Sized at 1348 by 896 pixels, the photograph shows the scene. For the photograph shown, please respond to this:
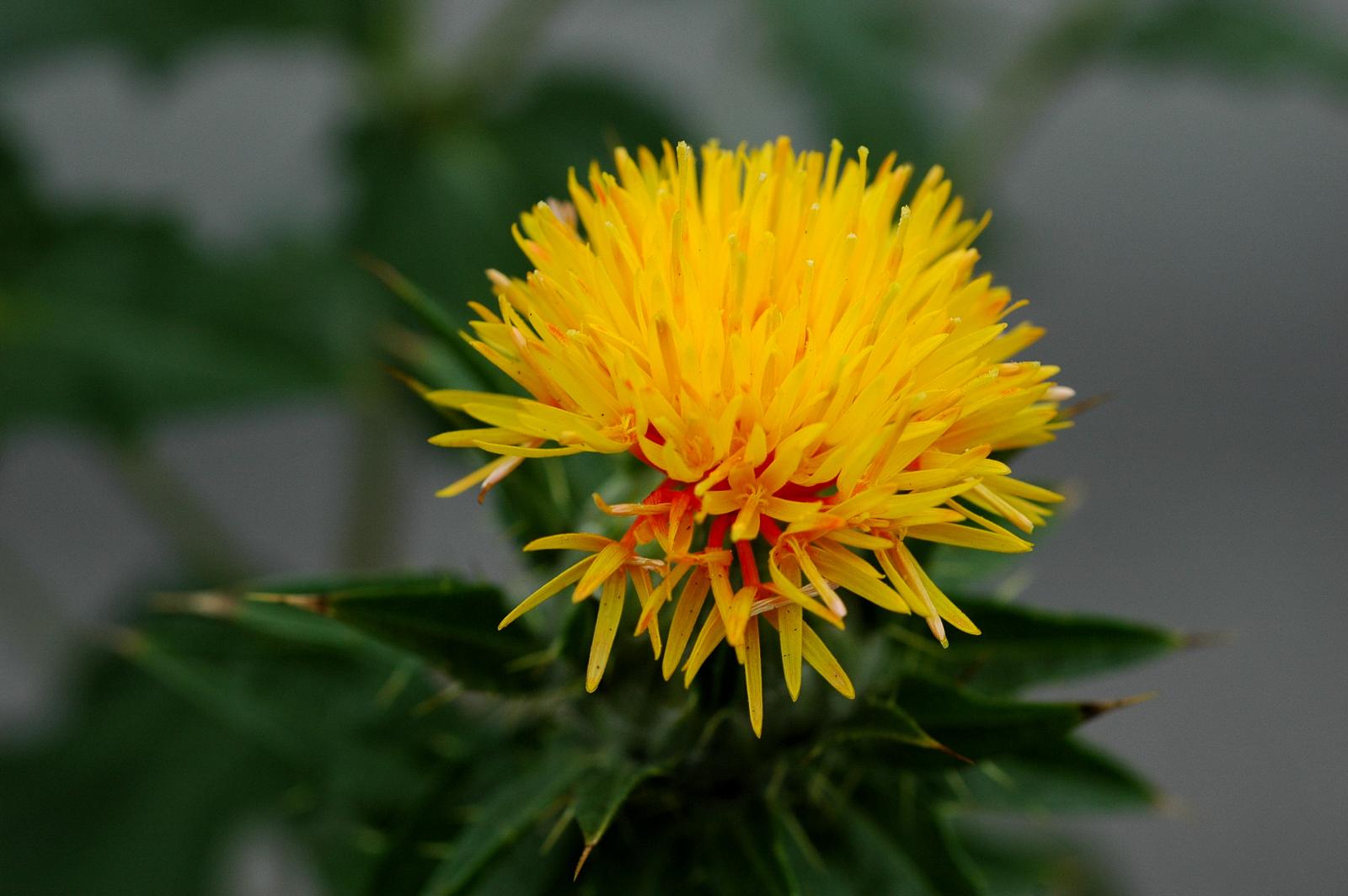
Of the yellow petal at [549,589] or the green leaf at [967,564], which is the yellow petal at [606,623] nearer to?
the yellow petal at [549,589]

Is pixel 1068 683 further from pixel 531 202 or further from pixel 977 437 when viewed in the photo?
pixel 531 202

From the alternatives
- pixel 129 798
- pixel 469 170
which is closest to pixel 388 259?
pixel 469 170

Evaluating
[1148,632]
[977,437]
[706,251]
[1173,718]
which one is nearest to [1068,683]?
[1148,632]

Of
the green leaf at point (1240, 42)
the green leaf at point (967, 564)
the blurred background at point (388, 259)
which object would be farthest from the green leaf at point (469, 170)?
the green leaf at point (1240, 42)

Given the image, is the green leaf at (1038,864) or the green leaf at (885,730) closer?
the green leaf at (885,730)

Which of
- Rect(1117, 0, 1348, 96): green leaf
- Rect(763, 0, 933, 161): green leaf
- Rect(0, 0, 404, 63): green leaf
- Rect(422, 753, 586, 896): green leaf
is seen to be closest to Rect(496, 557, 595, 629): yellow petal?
Rect(422, 753, 586, 896): green leaf

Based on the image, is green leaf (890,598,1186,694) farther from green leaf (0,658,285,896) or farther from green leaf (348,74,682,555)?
green leaf (0,658,285,896)

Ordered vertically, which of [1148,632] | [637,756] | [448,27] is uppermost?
[448,27]
